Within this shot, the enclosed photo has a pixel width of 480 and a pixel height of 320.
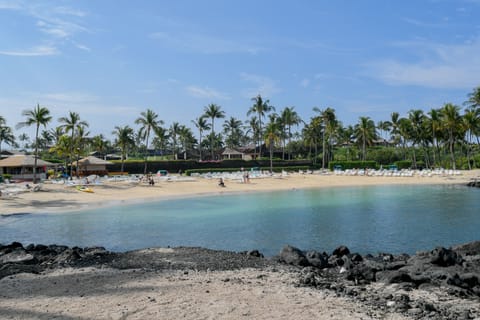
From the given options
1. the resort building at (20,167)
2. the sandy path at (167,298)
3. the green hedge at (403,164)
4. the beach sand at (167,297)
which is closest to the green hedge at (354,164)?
the green hedge at (403,164)

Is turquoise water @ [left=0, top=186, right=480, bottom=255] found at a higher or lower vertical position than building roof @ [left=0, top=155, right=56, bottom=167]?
lower

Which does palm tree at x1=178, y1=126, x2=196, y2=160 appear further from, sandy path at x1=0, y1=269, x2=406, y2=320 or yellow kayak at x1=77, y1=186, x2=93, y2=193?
sandy path at x1=0, y1=269, x2=406, y2=320

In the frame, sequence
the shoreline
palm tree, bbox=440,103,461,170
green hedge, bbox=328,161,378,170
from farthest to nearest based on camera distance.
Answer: green hedge, bbox=328,161,378,170 < palm tree, bbox=440,103,461,170 < the shoreline

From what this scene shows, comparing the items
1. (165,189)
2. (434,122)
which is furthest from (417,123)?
(165,189)

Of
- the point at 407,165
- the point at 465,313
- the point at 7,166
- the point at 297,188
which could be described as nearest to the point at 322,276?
the point at 465,313

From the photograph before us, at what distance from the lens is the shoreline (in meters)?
30.7

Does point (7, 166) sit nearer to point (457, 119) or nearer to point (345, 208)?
point (345, 208)

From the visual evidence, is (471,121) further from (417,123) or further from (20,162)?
(20,162)

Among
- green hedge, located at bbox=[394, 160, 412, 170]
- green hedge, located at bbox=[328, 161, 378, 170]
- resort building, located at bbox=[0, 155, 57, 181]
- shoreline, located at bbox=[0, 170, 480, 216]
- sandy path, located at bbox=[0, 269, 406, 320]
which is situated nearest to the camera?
sandy path, located at bbox=[0, 269, 406, 320]

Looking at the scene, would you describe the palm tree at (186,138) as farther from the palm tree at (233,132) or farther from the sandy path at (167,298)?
the sandy path at (167,298)

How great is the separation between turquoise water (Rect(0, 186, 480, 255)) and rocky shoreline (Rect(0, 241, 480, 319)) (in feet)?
9.60

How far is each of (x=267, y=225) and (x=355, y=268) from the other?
11.1 metres


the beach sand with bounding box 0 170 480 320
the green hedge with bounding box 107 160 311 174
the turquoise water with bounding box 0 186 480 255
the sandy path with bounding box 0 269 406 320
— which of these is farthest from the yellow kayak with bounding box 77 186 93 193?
the sandy path with bounding box 0 269 406 320

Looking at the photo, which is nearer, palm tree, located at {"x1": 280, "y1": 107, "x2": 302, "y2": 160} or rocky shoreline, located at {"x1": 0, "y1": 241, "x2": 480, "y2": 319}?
rocky shoreline, located at {"x1": 0, "y1": 241, "x2": 480, "y2": 319}
